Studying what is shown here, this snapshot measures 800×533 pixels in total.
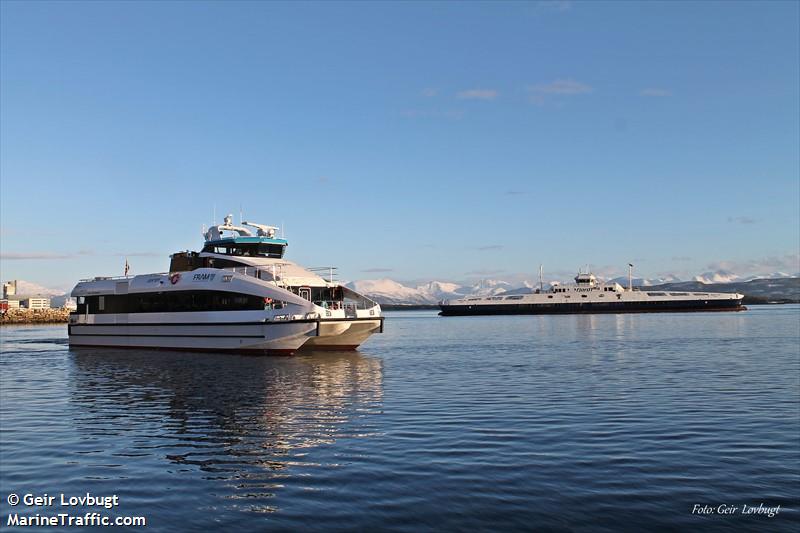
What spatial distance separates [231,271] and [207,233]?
21.5 feet

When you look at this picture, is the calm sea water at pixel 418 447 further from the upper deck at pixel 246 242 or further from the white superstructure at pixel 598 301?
the white superstructure at pixel 598 301

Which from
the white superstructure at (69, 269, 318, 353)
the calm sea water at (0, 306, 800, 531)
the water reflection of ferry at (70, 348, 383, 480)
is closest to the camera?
the calm sea water at (0, 306, 800, 531)

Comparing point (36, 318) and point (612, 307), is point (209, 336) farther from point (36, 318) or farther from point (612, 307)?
point (612, 307)

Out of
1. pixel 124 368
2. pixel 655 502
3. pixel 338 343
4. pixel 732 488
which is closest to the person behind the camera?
pixel 655 502

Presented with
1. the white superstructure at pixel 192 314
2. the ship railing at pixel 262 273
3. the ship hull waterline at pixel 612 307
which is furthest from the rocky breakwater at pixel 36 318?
the ship railing at pixel 262 273

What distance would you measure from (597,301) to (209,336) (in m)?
122

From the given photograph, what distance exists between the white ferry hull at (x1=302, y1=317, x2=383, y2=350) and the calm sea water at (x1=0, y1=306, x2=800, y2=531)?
337 inches

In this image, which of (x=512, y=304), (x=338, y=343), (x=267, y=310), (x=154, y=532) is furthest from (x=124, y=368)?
(x=512, y=304)

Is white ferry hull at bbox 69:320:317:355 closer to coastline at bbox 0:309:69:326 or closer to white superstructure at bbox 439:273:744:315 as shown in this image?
coastline at bbox 0:309:69:326

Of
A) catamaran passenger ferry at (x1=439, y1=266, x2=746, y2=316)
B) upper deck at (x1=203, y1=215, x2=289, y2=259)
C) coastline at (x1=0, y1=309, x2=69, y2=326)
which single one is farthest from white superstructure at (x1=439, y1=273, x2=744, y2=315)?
upper deck at (x1=203, y1=215, x2=289, y2=259)

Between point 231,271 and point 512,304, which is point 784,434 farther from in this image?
point 512,304

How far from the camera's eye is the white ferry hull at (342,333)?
38125 millimetres

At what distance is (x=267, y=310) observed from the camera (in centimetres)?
3834

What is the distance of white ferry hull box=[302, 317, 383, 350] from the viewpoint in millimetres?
38125
